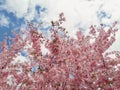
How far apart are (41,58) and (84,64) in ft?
5.06

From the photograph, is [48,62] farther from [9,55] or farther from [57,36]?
[9,55]

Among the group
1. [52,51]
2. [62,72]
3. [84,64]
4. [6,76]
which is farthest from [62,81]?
[6,76]

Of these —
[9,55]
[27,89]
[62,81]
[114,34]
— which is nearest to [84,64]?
[62,81]

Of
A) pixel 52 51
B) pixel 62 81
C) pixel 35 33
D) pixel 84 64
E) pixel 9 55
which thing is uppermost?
pixel 9 55

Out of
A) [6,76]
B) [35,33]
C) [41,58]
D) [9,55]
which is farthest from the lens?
[9,55]

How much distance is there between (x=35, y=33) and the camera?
10953mm

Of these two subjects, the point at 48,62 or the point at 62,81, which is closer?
the point at 62,81

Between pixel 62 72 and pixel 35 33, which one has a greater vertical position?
pixel 35 33

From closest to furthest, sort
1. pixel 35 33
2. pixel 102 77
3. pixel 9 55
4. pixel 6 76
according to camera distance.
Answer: pixel 102 77 → pixel 35 33 → pixel 6 76 → pixel 9 55

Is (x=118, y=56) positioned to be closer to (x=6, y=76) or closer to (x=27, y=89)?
(x=27, y=89)

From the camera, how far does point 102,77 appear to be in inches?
369

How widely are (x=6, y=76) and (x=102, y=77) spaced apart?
5544 millimetres

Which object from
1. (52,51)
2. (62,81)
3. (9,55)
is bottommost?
(62,81)

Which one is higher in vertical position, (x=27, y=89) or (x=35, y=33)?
(x=35, y=33)
